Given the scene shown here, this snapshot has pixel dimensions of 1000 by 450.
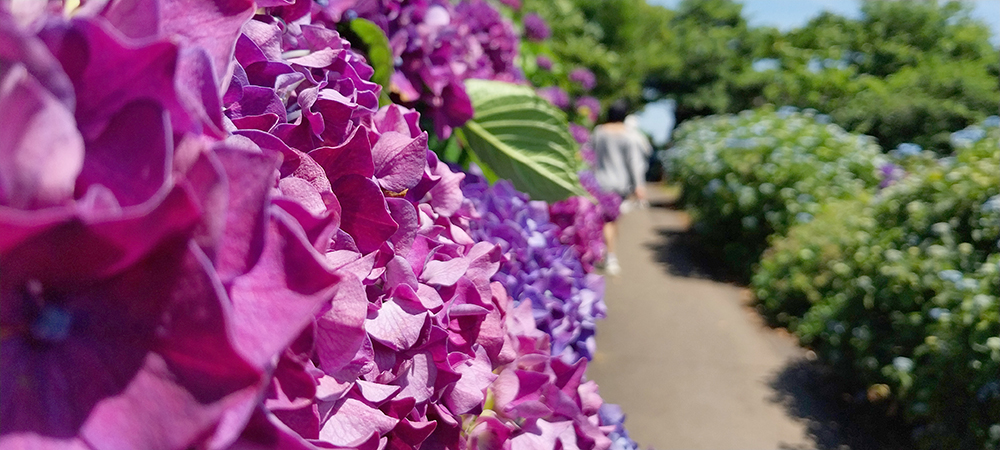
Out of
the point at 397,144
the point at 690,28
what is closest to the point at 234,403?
the point at 397,144

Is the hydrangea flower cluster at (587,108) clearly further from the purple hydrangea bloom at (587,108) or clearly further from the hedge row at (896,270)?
the hedge row at (896,270)

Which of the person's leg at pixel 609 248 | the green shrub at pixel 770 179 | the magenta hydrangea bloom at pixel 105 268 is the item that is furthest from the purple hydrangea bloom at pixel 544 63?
the green shrub at pixel 770 179

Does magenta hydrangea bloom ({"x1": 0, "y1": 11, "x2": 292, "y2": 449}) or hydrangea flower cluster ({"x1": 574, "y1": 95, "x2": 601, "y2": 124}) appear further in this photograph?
hydrangea flower cluster ({"x1": 574, "y1": 95, "x2": 601, "y2": 124})

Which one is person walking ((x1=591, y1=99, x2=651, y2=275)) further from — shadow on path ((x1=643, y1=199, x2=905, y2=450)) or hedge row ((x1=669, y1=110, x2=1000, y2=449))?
shadow on path ((x1=643, y1=199, x2=905, y2=450))

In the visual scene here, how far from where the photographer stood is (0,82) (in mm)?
270

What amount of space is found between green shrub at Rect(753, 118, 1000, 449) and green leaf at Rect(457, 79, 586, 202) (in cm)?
289

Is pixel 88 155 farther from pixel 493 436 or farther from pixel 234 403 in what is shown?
pixel 493 436

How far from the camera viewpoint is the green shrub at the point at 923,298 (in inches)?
127

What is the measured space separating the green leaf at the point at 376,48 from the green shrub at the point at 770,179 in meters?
6.78

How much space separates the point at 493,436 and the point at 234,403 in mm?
441

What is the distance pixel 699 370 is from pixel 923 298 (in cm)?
157

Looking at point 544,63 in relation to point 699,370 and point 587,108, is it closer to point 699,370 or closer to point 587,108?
point 587,108

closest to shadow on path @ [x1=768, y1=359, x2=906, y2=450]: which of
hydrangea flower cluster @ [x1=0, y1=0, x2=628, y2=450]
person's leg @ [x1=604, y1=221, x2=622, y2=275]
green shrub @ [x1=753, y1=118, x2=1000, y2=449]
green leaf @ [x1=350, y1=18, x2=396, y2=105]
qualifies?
green shrub @ [x1=753, y1=118, x2=1000, y2=449]

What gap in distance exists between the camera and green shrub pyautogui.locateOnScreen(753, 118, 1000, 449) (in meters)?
3.23
